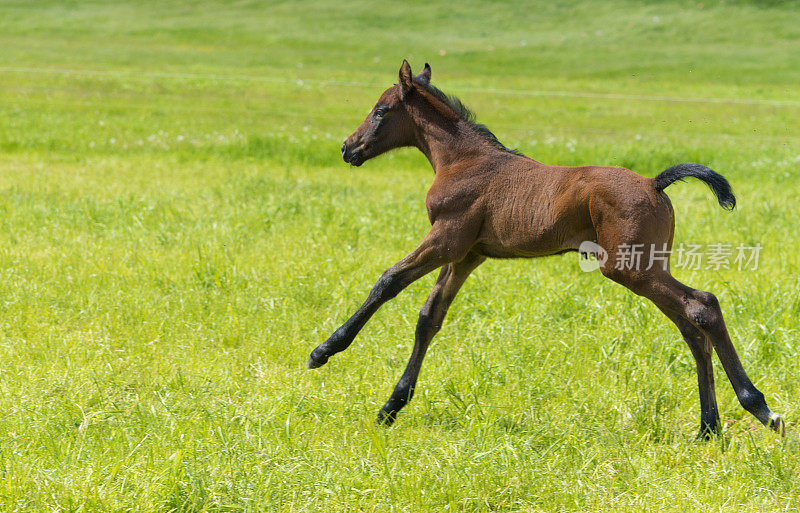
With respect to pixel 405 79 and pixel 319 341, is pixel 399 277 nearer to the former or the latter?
pixel 405 79

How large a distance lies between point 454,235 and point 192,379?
187cm

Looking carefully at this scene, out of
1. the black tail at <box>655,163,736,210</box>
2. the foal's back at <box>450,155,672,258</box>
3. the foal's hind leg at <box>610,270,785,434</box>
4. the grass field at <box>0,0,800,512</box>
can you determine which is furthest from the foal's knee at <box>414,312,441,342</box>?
the black tail at <box>655,163,736,210</box>

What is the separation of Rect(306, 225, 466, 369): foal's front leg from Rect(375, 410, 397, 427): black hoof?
0.47 meters

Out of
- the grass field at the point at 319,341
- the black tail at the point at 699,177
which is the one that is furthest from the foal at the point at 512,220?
the grass field at the point at 319,341

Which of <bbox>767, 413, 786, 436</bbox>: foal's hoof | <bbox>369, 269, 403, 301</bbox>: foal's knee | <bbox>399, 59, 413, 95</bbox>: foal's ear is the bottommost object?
<bbox>767, 413, 786, 436</bbox>: foal's hoof

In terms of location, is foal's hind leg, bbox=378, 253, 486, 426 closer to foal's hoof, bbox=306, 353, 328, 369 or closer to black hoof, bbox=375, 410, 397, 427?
black hoof, bbox=375, 410, 397, 427

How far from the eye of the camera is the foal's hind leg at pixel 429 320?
4547mm

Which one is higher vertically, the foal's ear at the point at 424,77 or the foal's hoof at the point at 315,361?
the foal's ear at the point at 424,77

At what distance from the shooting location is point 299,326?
229 inches

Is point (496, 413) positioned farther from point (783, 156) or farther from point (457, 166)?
point (783, 156)

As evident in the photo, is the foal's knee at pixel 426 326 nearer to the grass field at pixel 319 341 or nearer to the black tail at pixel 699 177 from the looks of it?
the grass field at pixel 319 341

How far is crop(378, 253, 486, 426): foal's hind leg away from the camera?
14.9 ft

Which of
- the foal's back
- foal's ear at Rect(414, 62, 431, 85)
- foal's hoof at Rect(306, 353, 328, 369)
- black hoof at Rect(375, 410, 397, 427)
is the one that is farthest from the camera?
foal's ear at Rect(414, 62, 431, 85)

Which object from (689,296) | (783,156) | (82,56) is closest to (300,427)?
(689,296)
